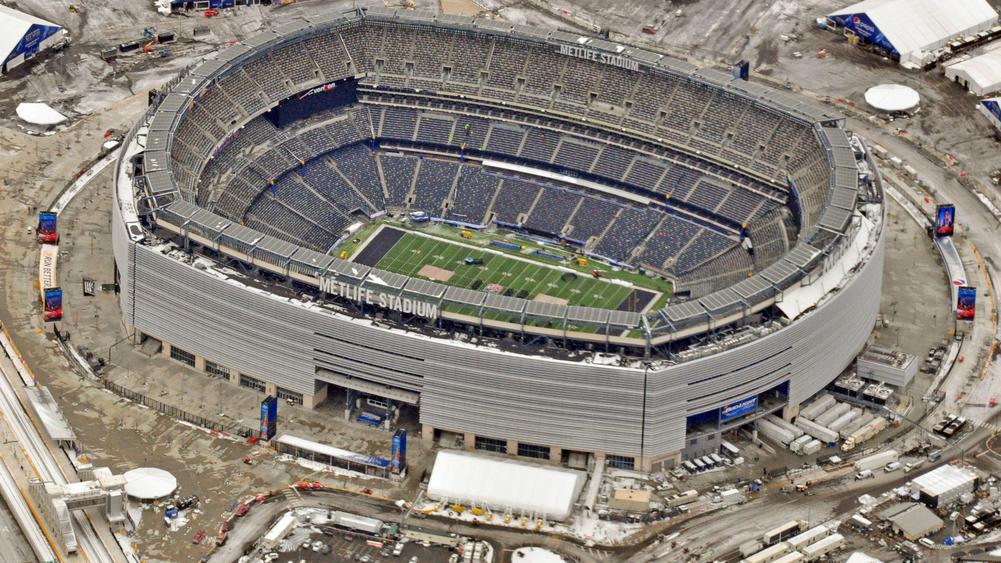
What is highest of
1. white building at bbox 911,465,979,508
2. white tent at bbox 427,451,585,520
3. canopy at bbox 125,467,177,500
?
white building at bbox 911,465,979,508

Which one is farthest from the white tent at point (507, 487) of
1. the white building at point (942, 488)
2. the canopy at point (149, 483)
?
the white building at point (942, 488)

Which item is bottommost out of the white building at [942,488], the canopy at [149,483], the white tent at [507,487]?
the canopy at [149,483]

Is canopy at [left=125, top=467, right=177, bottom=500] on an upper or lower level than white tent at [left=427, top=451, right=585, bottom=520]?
lower

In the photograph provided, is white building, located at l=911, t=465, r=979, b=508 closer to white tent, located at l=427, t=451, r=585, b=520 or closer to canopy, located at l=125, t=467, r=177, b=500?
white tent, located at l=427, t=451, r=585, b=520

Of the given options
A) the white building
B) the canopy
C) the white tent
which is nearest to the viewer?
the white tent

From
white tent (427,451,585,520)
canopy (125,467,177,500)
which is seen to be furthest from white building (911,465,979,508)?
canopy (125,467,177,500)

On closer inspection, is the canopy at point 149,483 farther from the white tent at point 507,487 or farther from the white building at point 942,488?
the white building at point 942,488

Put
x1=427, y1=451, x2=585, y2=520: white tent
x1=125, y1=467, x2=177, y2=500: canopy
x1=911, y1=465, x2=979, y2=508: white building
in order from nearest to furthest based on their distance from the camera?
x1=427, y1=451, x2=585, y2=520: white tent → x1=125, y1=467, x2=177, y2=500: canopy → x1=911, y1=465, x2=979, y2=508: white building

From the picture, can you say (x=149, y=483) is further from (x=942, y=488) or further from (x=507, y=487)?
(x=942, y=488)

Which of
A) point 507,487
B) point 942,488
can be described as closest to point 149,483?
point 507,487
